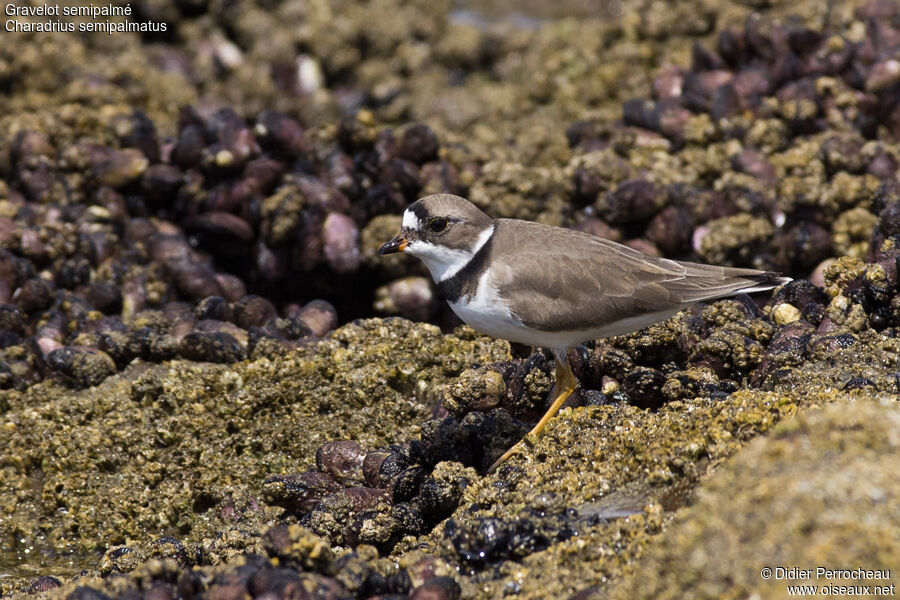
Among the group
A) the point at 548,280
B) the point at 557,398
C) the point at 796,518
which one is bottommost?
the point at 557,398

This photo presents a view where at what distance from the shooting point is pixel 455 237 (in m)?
5.72

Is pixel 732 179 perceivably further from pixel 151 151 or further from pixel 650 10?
pixel 151 151

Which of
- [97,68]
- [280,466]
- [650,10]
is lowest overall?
[280,466]

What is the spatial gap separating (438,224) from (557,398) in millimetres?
1300

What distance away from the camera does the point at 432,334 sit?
6215 millimetres

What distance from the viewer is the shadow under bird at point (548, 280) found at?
5.27m

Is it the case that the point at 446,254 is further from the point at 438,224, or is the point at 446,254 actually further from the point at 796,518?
the point at 796,518

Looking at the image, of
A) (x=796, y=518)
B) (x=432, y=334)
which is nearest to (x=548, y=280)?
(x=432, y=334)

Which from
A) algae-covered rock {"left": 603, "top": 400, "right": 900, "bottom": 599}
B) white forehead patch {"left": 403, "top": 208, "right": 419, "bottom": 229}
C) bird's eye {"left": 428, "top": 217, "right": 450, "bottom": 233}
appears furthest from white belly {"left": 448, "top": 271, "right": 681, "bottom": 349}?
algae-covered rock {"left": 603, "top": 400, "right": 900, "bottom": 599}

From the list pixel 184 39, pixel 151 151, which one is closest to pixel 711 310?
pixel 151 151

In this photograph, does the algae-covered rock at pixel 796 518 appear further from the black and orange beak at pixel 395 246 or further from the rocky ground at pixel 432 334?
the black and orange beak at pixel 395 246

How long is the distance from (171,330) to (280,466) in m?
1.51

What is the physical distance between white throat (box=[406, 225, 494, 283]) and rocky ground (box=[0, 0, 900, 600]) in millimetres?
579

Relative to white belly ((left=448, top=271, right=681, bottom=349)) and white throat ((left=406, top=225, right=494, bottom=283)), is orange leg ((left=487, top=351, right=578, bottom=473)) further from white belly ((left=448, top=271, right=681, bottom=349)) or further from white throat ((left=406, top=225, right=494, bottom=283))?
white throat ((left=406, top=225, right=494, bottom=283))
